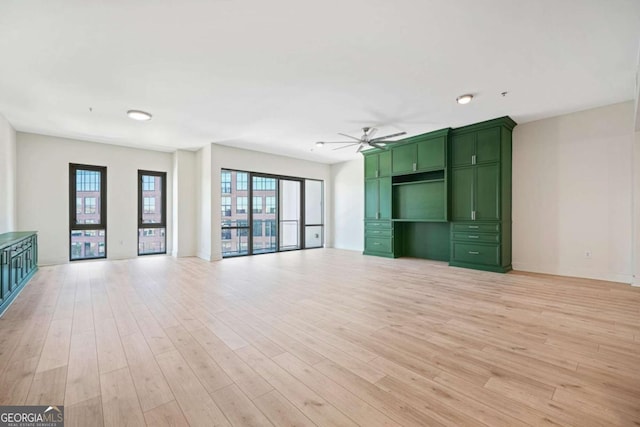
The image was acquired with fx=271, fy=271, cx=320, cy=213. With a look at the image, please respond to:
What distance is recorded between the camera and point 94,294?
3721 mm

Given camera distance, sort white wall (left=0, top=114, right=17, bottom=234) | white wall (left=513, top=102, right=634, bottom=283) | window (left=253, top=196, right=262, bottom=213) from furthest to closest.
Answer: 1. window (left=253, top=196, right=262, bottom=213)
2. white wall (left=0, top=114, right=17, bottom=234)
3. white wall (left=513, top=102, right=634, bottom=283)

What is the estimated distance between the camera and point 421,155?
19.9 feet

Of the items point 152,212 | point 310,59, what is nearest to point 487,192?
point 310,59

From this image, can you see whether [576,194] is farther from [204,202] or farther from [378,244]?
[204,202]

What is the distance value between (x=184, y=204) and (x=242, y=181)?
64.1 inches

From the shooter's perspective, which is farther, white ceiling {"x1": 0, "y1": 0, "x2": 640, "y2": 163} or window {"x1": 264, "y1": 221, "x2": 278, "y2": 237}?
window {"x1": 264, "y1": 221, "x2": 278, "y2": 237}

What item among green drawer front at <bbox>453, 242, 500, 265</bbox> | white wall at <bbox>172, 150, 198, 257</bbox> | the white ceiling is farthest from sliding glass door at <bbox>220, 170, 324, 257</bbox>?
green drawer front at <bbox>453, 242, 500, 265</bbox>

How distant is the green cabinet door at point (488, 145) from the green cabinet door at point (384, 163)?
2004 mm

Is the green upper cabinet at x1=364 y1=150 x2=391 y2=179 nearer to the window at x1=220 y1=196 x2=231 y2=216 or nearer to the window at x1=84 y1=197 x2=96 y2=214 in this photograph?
the window at x1=220 y1=196 x2=231 y2=216

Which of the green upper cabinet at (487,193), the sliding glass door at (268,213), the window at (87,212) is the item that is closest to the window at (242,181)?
the sliding glass door at (268,213)

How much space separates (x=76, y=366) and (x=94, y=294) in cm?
223

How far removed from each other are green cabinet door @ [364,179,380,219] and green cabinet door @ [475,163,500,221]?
239 centimetres

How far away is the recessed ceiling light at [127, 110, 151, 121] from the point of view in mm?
4439

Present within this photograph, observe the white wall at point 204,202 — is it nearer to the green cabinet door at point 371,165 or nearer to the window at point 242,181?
the window at point 242,181
